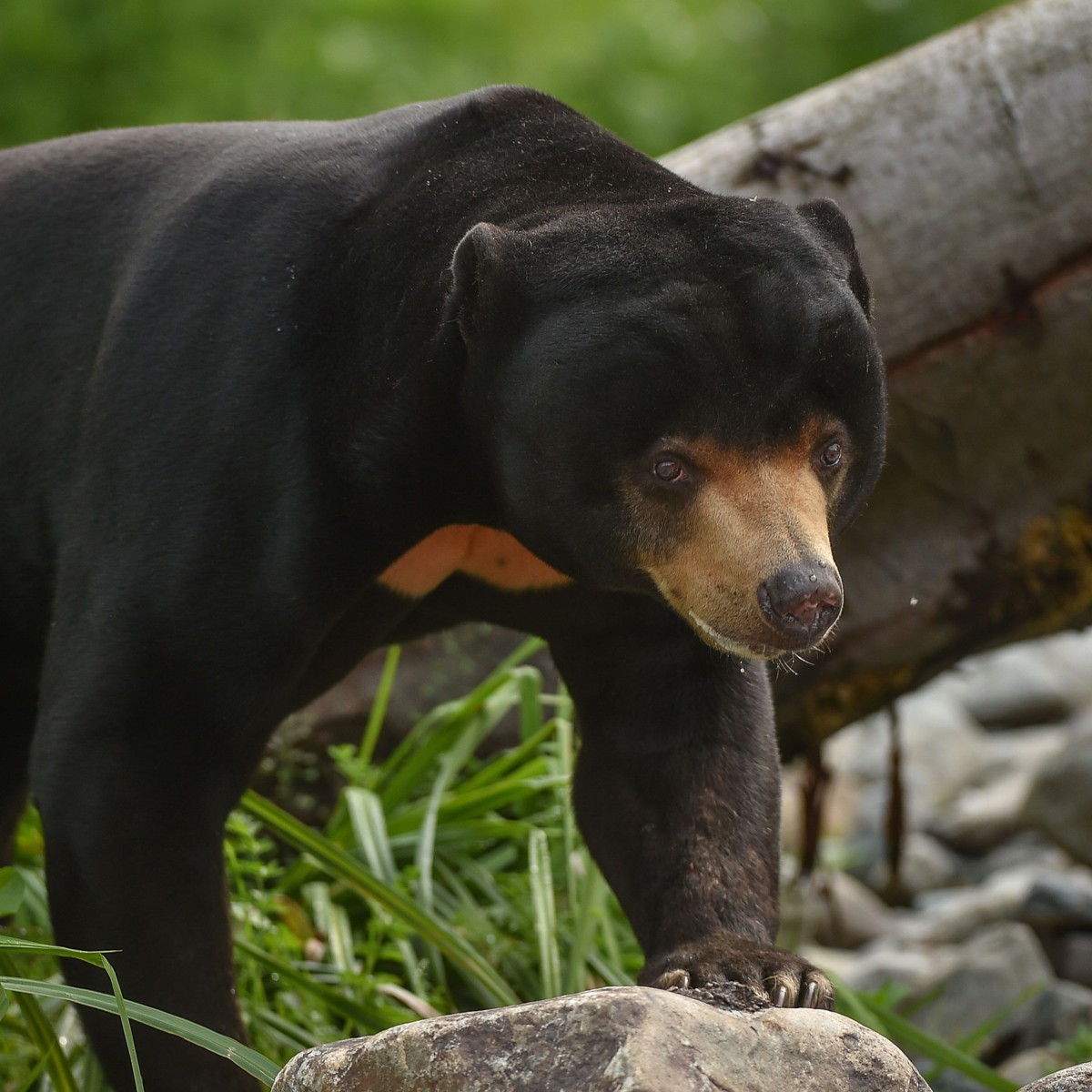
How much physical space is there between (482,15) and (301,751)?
700 inches

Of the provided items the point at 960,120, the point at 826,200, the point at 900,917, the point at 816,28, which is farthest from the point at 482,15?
the point at 826,200

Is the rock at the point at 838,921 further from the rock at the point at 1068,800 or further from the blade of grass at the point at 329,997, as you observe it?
the blade of grass at the point at 329,997

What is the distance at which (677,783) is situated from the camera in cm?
343

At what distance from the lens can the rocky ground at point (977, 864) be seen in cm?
566

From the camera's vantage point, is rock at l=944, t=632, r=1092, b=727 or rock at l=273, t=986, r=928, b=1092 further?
rock at l=944, t=632, r=1092, b=727

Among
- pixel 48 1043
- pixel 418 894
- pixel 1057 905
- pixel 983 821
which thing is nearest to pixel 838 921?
pixel 1057 905

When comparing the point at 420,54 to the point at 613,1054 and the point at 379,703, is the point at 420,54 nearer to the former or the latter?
the point at 379,703

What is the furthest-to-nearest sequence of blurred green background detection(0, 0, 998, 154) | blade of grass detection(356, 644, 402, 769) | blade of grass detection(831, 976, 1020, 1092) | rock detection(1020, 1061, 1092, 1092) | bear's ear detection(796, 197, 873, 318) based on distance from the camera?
blurred green background detection(0, 0, 998, 154) < blade of grass detection(356, 644, 402, 769) < blade of grass detection(831, 976, 1020, 1092) < bear's ear detection(796, 197, 873, 318) < rock detection(1020, 1061, 1092, 1092)

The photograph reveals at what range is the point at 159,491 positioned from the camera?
3.14m

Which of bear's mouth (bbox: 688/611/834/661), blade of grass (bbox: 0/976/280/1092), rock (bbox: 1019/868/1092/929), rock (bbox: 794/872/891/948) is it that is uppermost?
bear's mouth (bbox: 688/611/834/661)

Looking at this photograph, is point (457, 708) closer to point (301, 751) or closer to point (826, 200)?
point (301, 751)

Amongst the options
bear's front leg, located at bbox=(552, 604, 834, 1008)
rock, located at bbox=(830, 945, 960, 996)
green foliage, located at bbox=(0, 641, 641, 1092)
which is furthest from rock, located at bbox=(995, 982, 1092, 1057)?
bear's front leg, located at bbox=(552, 604, 834, 1008)

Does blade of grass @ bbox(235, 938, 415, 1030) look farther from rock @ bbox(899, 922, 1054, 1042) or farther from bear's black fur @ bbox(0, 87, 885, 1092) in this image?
rock @ bbox(899, 922, 1054, 1042)

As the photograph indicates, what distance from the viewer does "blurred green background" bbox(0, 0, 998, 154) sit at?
17.2 meters
